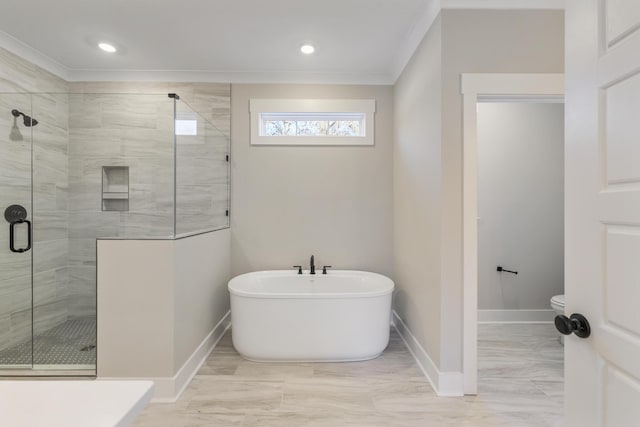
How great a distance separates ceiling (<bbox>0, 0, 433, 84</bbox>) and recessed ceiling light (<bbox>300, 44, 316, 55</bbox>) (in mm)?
54

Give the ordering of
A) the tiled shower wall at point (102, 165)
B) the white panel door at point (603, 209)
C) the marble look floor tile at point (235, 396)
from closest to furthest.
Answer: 1. the white panel door at point (603, 209)
2. the marble look floor tile at point (235, 396)
3. the tiled shower wall at point (102, 165)

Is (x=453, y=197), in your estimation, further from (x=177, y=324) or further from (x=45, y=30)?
(x=45, y=30)

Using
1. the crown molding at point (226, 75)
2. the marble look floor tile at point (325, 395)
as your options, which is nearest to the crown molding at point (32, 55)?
the crown molding at point (226, 75)

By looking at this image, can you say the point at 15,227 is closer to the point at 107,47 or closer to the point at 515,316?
the point at 107,47

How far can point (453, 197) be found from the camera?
205 cm

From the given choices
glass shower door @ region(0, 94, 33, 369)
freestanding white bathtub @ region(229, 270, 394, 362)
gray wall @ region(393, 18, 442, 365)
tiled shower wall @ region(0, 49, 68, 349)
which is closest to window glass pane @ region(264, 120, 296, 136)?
gray wall @ region(393, 18, 442, 365)

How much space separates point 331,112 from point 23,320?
10.9 feet

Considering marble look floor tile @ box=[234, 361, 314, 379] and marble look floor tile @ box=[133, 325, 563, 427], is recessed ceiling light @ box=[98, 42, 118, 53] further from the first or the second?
marble look floor tile @ box=[234, 361, 314, 379]

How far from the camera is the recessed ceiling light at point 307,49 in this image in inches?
106

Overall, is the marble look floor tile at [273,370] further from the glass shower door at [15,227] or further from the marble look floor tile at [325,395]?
the glass shower door at [15,227]

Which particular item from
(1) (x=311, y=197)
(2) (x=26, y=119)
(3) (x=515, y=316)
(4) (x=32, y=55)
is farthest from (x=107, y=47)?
(3) (x=515, y=316)

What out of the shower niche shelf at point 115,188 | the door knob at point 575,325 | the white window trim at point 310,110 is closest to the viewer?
the door knob at point 575,325

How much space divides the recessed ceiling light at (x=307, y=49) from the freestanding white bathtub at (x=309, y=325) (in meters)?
2.06

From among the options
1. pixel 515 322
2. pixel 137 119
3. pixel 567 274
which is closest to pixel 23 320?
pixel 137 119
